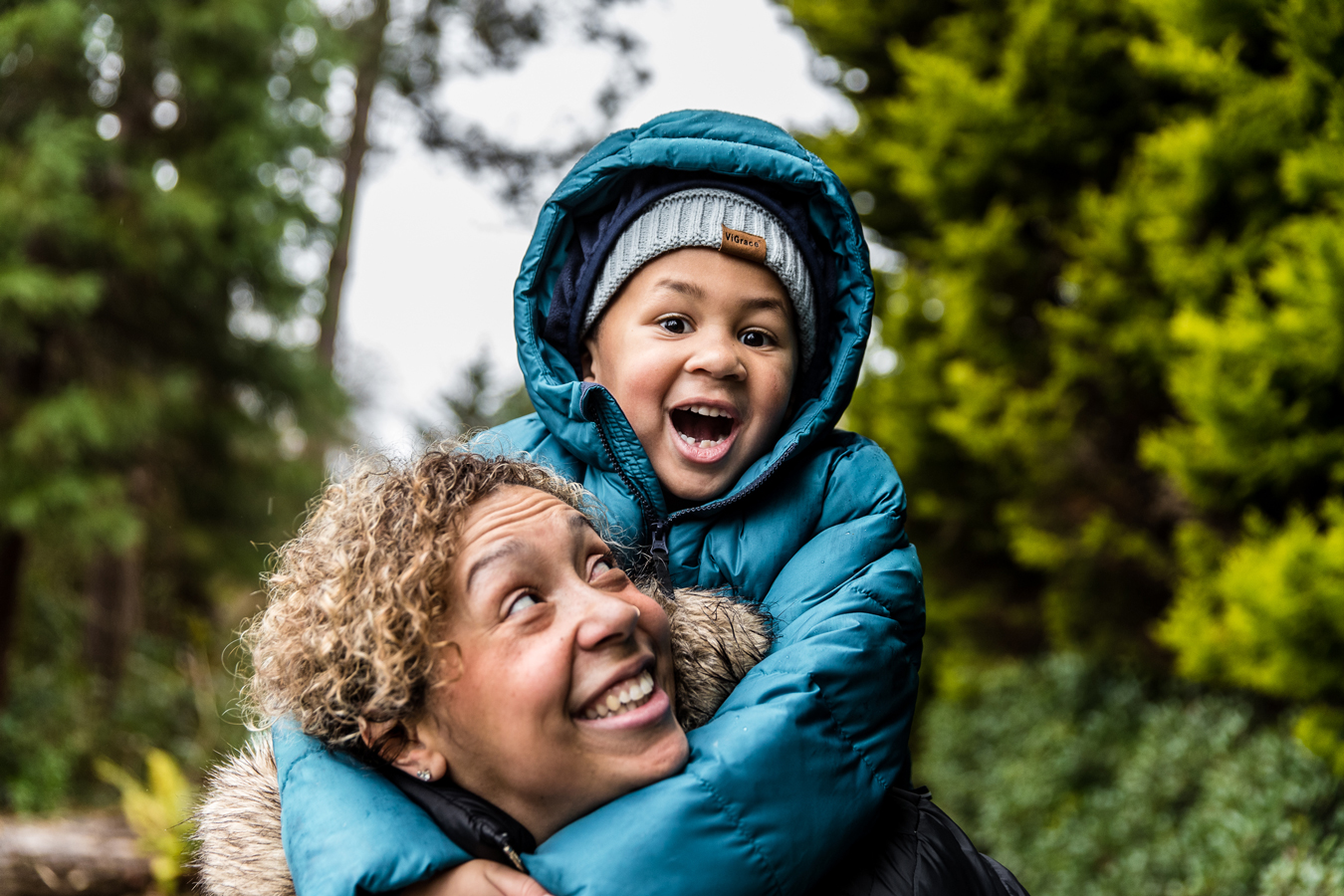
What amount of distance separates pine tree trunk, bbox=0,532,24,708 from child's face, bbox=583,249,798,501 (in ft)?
28.7

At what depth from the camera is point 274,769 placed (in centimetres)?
167

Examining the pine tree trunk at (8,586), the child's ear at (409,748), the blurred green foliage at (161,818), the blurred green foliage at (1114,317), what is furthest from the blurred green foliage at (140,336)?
the child's ear at (409,748)

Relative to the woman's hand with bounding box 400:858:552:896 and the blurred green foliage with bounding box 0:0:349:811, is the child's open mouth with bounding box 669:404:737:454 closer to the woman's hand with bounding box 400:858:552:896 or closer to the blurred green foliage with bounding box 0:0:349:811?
the woman's hand with bounding box 400:858:552:896

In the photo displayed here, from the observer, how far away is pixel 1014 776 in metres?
5.76

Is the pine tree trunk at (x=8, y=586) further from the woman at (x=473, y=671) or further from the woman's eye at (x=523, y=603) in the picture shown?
the woman's eye at (x=523, y=603)

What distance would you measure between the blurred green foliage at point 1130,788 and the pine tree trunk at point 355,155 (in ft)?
32.2

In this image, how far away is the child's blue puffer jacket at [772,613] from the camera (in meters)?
1.35

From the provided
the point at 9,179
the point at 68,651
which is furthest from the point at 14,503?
the point at 68,651

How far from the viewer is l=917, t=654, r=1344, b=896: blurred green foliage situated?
3.80m

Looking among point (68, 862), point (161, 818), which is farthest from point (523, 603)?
point (161, 818)

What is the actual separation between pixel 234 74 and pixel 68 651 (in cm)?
707

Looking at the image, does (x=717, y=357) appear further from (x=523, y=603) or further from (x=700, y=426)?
(x=523, y=603)

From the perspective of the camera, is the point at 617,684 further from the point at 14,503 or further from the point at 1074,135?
the point at 14,503

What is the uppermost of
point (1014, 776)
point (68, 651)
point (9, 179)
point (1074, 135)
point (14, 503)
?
point (9, 179)
